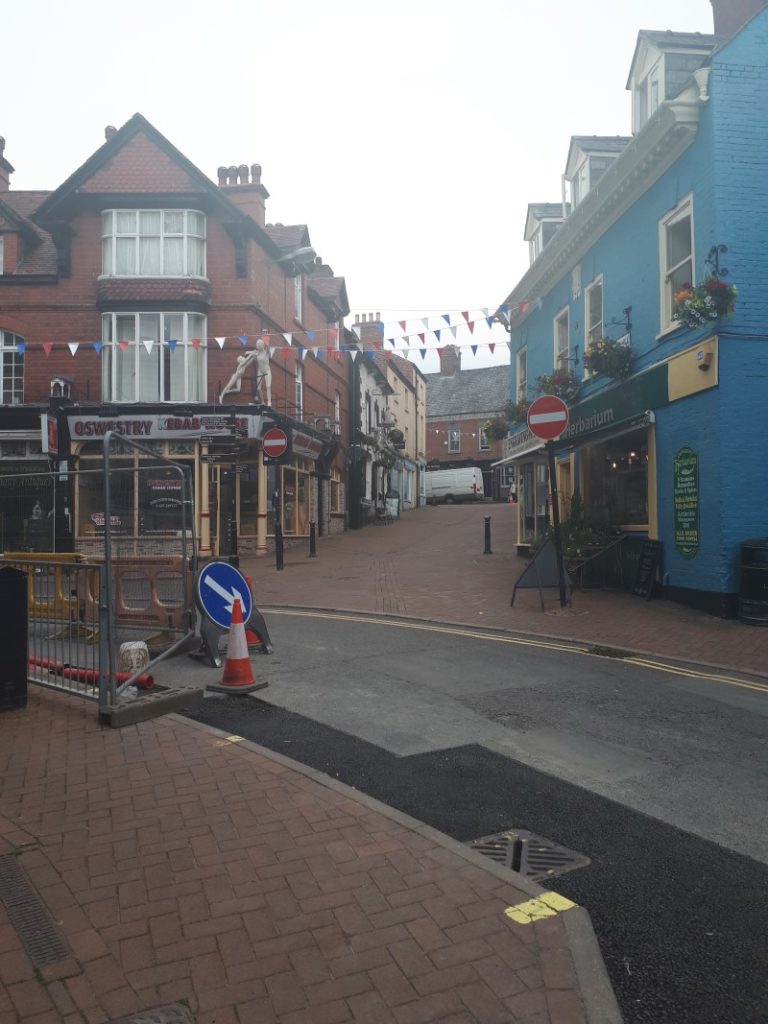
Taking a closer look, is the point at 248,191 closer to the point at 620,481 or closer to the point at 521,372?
the point at 521,372

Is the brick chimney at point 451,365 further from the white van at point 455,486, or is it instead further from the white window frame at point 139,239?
the white window frame at point 139,239

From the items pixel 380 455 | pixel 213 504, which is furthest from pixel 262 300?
pixel 380 455

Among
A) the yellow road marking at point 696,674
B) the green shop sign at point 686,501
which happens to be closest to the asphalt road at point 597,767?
the yellow road marking at point 696,674

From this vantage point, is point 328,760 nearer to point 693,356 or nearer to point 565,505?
point 693,356

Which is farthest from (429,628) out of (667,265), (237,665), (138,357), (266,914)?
(138,357)

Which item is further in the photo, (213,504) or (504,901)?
(213,504)

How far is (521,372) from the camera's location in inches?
858

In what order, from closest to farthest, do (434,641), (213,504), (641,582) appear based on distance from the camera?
1. (434,641)
2. (641,582)
3. (213,504)

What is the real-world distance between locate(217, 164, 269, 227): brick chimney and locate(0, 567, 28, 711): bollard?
19557mm

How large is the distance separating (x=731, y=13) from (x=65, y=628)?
652 inches

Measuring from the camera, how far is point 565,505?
17.3 m

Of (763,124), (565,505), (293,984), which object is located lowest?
(293,984)

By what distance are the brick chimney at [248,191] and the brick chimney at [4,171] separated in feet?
25.1

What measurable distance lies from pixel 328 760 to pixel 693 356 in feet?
29.2
